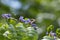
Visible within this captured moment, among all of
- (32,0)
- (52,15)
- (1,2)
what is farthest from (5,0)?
(52,15)

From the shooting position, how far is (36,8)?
9.97ft

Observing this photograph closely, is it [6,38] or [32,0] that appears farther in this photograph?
[32,0]

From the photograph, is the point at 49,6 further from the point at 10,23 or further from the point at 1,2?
the point at 10,23

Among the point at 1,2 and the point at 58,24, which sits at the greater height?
the point at 1,2

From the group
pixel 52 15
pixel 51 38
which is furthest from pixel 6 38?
pixel 52 15

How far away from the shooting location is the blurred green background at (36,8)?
2.79m

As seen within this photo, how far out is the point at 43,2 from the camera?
308cm

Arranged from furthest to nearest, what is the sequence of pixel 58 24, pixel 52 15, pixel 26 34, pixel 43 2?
pixel 43 2 < pixel 52 15 < pixel 58 24 < pixel 26 34

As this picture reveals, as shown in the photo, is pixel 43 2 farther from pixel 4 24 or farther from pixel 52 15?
pixel 4 24

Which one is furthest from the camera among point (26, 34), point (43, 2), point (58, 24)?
point (43, 2)

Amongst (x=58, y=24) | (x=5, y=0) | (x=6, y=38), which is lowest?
(x=6, y=38)

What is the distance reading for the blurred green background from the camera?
9.14 feet

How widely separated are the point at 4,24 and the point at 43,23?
4.49 feet

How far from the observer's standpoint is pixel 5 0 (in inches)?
117
